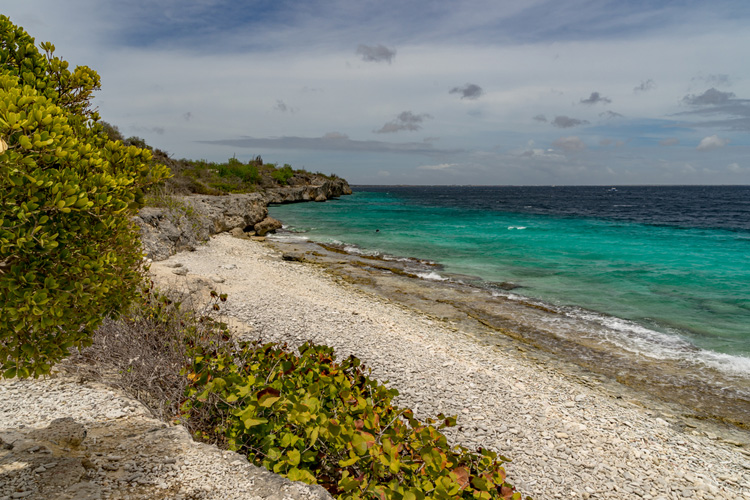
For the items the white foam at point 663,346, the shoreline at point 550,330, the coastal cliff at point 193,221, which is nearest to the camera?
the shoreline at point 550,330

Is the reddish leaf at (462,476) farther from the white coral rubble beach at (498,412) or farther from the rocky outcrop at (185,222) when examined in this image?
the rocky outcrop at (185,222)

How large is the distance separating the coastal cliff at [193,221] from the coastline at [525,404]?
5.60 m

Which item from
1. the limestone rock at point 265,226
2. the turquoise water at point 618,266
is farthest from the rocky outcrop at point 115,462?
the limestone rock at point 265,226

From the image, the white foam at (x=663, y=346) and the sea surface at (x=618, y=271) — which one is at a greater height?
the sea surface at (x=618, y=271)

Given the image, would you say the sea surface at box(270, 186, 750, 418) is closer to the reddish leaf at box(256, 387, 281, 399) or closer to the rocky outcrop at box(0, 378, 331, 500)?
the reddish leaf at box(256, 387, 281, 399)

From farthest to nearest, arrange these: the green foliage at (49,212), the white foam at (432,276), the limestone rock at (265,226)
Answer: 1. the limestone rock at (265,226)
2. the white foam at (432,276)
3. the green foliage at (49,212)

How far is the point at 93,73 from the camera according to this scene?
14.3 feet

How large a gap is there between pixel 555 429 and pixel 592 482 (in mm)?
1251

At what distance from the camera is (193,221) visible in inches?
944

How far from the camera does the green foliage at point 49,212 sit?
2.72 meters

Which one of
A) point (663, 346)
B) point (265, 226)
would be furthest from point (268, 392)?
point (265, 226)

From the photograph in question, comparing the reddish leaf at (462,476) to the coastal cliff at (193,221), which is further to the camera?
the coastal cliff at (193,221)

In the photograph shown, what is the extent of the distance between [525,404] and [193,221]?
70.6 feet

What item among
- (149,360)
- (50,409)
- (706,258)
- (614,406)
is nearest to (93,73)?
(149,360)
